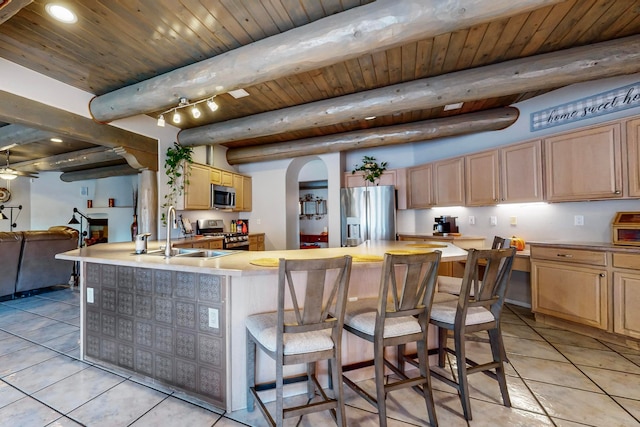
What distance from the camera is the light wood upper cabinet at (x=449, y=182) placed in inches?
170

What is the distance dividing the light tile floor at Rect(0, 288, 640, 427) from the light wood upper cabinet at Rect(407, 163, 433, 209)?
8.66 feet

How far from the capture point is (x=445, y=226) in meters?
4.60

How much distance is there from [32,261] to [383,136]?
5852 mm

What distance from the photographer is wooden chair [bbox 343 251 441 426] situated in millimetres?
1529

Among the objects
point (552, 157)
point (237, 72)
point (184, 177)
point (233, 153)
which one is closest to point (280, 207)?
point (233, 153)

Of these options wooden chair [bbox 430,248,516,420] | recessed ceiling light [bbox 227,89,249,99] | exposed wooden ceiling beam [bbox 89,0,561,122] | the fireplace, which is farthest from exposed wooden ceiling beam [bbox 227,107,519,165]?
→ the fireplace

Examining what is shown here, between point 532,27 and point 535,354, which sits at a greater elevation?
point 532,27

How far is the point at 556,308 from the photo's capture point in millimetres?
2975

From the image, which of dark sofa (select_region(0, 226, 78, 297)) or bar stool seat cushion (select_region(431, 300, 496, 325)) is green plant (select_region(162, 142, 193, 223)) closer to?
dark sofa (select_region(0, 226, 78, 297))

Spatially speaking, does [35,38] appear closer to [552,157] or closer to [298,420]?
[298,420]

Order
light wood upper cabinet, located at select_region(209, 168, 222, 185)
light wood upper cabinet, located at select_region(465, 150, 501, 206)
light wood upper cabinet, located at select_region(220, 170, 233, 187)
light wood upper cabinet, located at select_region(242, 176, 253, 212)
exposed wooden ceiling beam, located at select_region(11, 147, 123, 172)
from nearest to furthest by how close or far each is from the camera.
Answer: light wood upper cabinet, located at select_region(465, 150, 501, 206) < light wood upper cabinet, located at select_region(209, 168, 222, 185) < exposed wooden ceiling beam, located at select_region(11, 147, 123, 172) < light wood upper cabinet, located at select_region(220, 170, 233, 187) < light wood upper cabinet, located at select_region(242, 176, 253, 212)

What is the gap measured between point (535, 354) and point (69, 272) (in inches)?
259

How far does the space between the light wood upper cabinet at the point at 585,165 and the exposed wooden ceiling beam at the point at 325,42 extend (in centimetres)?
194

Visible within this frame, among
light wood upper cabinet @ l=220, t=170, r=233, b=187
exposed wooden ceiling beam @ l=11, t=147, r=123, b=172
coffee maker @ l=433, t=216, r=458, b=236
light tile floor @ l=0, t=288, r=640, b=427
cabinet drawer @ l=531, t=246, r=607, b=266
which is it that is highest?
exposed wooden ceiling beam @ l=11, t=147, r=123, b=172
